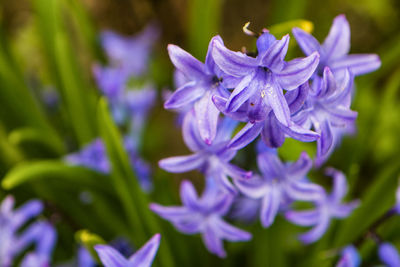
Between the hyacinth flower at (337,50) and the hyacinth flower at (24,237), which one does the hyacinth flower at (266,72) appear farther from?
the hyacinth flower at (24,237)

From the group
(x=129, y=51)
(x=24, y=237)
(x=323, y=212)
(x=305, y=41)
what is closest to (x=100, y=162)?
(x=24, y=237)

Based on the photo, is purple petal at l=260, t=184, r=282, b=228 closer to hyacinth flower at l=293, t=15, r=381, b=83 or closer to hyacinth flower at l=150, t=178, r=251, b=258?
hyacinth flower at l=150, t=178, r=251, b=258

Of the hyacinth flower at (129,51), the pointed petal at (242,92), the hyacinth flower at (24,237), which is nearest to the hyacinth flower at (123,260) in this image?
the pointed petal at (242,92)

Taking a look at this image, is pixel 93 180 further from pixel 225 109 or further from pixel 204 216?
pixel 225 109

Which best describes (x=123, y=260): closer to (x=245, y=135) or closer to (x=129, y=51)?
(x=245, y=135)

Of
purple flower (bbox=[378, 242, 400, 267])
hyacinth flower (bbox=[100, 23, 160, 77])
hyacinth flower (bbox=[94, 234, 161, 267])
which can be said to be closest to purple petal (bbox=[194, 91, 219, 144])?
hyacinth flower (bbox=[94, 234, 161, 267])

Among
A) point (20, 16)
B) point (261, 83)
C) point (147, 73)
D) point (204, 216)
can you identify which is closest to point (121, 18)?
point (147, 73)
